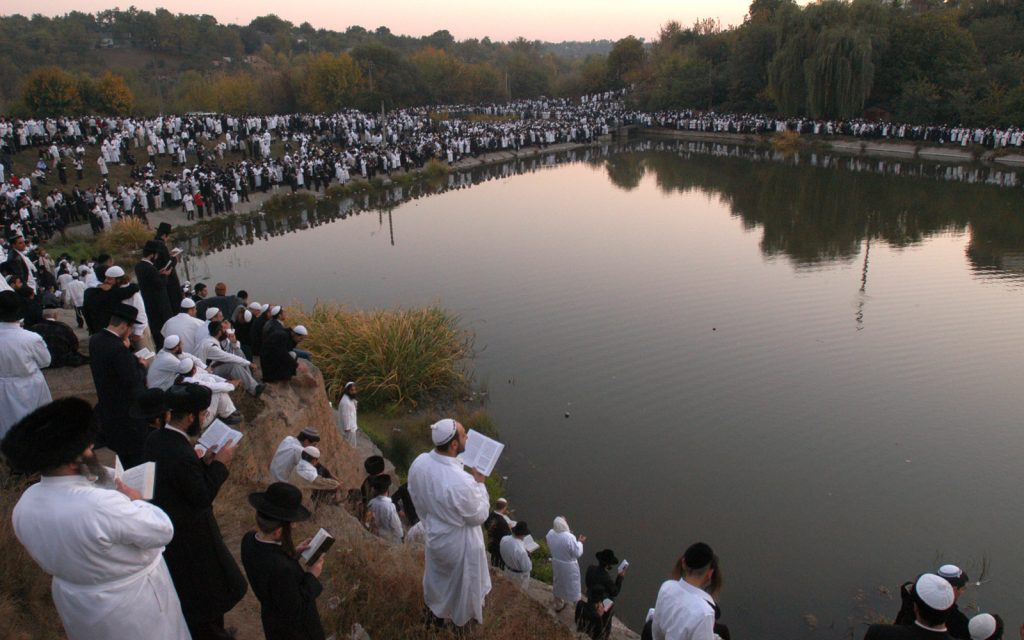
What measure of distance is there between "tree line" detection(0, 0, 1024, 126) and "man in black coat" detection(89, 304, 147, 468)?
35069 mm

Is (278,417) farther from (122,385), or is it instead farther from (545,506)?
(545,506)

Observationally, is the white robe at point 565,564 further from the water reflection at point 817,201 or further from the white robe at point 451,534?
the water reflection at point 817,201

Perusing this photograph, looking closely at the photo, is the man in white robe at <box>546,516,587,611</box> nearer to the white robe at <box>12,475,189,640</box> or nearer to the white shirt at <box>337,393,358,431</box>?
the white shirt at <box>337,393,358,431</box>

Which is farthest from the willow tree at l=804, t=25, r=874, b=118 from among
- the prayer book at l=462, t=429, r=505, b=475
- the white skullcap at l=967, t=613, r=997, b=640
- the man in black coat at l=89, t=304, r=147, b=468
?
the man in black coat at l=89, t=304, r=147, b=468

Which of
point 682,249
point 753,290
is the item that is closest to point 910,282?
point 753,290

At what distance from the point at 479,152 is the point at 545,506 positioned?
2880cm

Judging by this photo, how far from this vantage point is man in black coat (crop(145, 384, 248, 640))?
268 cm

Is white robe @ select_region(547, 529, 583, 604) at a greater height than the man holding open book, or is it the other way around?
the man holding open book

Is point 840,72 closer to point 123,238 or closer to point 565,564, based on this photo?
point 123,238

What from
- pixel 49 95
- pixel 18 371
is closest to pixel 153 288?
pixel 18 371

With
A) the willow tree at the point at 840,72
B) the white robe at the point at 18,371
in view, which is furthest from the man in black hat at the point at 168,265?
the willow tree at the point at 840,72

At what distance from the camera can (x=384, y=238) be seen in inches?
738

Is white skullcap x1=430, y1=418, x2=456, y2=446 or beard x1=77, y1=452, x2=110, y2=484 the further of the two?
white skullcap x1=430, y1=418, x2=456, y2=446

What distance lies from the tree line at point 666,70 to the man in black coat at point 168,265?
1251 inches
